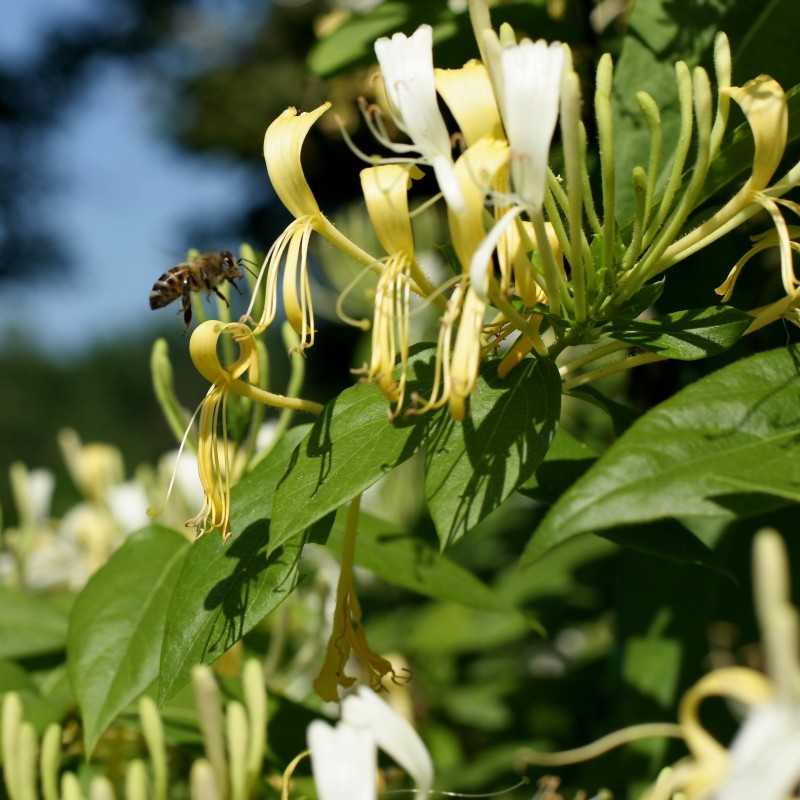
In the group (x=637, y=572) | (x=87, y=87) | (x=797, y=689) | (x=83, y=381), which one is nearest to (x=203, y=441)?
(x=797, y=689)

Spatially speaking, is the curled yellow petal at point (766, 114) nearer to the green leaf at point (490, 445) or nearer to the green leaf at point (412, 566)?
the green leaf at point (490, 445)

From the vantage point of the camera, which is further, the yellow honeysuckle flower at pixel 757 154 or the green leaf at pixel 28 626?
the green leaf at pixel 28 626

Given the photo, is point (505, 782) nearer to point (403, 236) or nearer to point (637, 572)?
point (637, 572)

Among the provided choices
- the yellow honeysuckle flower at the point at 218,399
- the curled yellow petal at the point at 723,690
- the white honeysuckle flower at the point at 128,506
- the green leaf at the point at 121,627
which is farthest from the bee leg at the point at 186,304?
the curled yellow petal at the point at 723,690

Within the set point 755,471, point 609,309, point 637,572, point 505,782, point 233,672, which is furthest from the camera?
point 505,782

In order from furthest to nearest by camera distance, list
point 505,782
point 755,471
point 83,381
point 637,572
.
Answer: point 83,381 → point 505,782 → point 637,572 → point 755,471

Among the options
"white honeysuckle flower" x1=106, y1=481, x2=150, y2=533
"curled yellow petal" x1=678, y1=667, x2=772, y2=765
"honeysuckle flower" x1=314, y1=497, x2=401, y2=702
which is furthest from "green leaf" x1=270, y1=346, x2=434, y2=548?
"white honeysuckle flower" x1=106, y1=481, x2=150, y2=533
